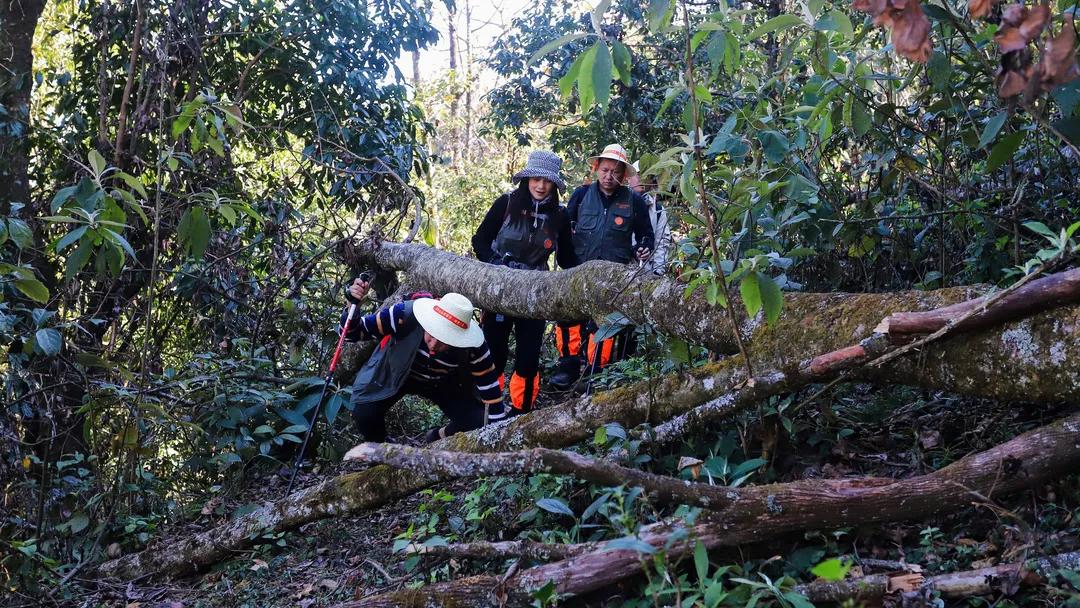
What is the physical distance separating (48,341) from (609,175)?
3.87 meters

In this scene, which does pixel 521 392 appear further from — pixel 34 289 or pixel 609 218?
pixel 34 289

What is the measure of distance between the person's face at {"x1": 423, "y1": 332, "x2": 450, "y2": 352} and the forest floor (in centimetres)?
95

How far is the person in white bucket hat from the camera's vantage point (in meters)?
5.54

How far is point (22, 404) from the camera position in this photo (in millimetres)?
5398

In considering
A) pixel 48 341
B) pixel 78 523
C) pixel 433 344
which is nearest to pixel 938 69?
pixel 433 344

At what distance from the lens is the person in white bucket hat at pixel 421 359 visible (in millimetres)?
5535

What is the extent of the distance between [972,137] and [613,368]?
2.44 metres

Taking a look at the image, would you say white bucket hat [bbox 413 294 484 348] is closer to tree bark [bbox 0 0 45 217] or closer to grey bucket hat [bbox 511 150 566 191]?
grey bucket hat [bbox 511 150 566 191]

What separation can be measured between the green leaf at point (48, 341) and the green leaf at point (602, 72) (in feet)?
10.6

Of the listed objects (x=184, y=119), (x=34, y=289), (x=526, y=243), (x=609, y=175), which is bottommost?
(x=526, y=243)

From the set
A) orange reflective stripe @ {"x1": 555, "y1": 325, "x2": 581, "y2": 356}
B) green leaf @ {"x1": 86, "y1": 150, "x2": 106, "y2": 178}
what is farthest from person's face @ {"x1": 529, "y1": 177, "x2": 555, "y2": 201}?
green leaf @ {"x1": 86, "y1": 150, "x2": 106, "y2": 178}

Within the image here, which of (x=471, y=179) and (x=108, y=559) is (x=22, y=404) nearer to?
(x=108, y=559)

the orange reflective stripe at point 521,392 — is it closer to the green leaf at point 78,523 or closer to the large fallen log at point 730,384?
the large fallen log at point 730,384

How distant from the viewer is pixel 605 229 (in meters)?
6.48
